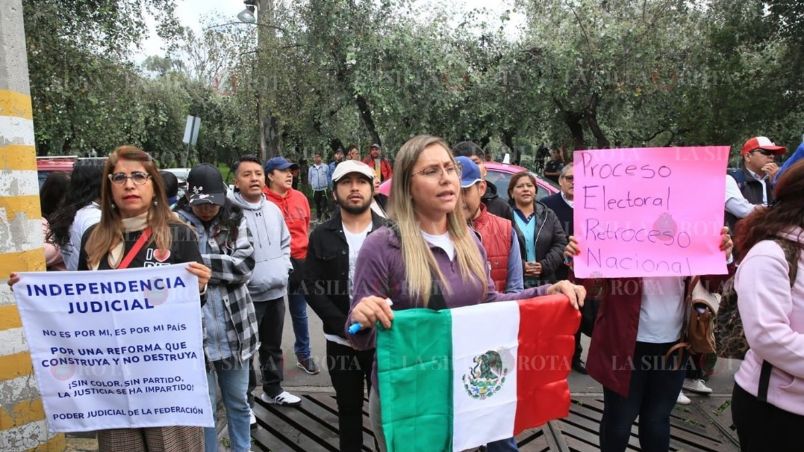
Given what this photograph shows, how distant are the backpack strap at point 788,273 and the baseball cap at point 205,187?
2894mm

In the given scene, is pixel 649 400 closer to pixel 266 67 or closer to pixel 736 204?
pixel 736 204

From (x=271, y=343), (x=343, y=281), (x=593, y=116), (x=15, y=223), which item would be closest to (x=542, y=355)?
(x=343, y=281)

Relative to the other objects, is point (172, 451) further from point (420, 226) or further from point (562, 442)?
point (562, 442)

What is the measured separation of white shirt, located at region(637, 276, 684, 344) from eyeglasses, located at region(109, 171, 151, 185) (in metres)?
2.59

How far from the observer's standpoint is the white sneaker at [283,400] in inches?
173

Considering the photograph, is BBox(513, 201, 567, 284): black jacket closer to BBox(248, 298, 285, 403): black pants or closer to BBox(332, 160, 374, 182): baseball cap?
BBox(332, 160, 374, 182): baseball cap

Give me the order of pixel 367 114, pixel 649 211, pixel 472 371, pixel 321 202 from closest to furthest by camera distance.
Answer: pixel 472 371
pixel 649 211
pixel 367 114
pixel 321 202

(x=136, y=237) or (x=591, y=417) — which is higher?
(x=136, y=237)

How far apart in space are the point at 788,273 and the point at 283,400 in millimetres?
3623

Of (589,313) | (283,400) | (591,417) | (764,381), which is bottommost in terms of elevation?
(591,417)

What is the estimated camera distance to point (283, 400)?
14.4 feet

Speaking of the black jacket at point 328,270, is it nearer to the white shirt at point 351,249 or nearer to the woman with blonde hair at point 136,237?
the white shirt at point 351,249

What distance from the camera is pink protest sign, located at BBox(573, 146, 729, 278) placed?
274cm

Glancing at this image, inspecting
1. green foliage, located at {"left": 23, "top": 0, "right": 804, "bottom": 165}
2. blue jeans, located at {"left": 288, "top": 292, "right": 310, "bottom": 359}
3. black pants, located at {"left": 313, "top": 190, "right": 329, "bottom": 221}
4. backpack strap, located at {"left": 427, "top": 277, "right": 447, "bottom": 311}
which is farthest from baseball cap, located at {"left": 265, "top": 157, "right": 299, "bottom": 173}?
black pants, located at {"left": 313, "top": 190, "right": 329, "bottom": 221}
